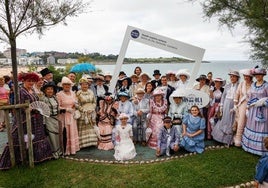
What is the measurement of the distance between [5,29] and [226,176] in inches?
179

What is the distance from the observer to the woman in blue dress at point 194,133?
246 inches

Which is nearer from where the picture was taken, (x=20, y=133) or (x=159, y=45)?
(x=20, y=133)

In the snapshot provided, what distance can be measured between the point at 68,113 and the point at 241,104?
12.3ft

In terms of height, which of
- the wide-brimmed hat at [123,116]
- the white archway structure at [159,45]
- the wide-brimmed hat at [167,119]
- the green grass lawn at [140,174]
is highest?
the white archway structure at [159,45]

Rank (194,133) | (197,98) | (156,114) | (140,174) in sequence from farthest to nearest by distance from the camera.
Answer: (156,114), (197,98), (194,133), (140,174)

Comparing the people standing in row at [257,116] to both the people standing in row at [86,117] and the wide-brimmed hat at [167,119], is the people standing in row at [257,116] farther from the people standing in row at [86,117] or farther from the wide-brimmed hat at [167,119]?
the people standing in row at [86,117]

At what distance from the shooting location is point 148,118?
7016 mm

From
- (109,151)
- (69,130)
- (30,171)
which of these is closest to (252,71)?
(109,151)

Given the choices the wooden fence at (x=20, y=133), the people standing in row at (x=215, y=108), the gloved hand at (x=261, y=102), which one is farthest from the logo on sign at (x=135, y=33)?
the wooden fence at (x=20, y=133)

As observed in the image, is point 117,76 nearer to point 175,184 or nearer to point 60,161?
point 60,161

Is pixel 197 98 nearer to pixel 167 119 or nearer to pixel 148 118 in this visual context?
pixel 167 119

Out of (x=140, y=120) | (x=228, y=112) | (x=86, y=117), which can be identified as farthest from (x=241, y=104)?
(x=86, y=117)

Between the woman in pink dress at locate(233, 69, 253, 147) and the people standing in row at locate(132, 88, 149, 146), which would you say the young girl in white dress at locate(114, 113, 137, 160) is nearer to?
the people standing in row at locate(132, 88, 149, 146)

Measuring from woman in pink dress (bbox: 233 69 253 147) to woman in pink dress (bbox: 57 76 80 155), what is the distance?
11.7ft
